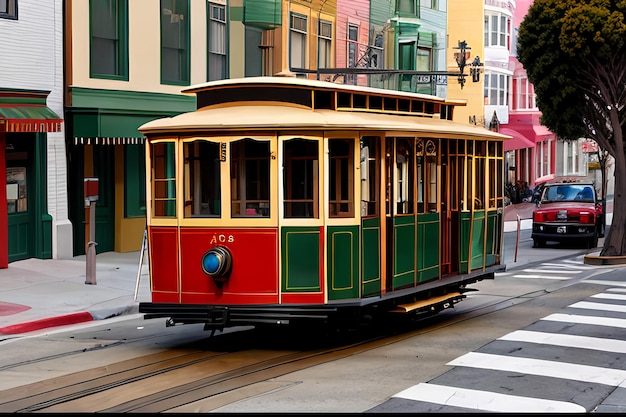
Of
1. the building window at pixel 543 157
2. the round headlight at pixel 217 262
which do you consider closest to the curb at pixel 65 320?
the round headlight at pixel 217 262

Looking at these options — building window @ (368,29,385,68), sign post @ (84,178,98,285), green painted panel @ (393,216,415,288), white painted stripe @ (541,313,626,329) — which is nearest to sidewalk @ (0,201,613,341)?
sign post @ (84,178,98,285)

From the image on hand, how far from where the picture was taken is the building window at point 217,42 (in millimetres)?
25016

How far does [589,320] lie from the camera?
47.6ft

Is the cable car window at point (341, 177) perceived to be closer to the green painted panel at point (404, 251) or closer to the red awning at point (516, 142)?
the green painted panel at point (404, 251)

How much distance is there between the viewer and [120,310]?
15.7 m

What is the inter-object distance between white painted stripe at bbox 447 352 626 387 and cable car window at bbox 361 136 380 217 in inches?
77.7

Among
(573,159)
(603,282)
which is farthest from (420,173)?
(573,159)

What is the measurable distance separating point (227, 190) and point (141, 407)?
3271 mm

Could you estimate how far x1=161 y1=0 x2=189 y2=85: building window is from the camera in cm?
2331

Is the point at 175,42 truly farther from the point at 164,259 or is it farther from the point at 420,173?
the point at 164,259

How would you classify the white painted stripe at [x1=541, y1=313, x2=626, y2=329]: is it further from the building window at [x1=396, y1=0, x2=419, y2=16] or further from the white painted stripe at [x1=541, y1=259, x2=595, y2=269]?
the building window at [x1=396, y1=0, x2=419, y2=16]

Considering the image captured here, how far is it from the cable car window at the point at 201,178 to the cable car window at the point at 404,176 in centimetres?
230

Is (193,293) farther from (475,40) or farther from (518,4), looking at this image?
(518,4)

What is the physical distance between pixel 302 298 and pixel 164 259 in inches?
64.4
